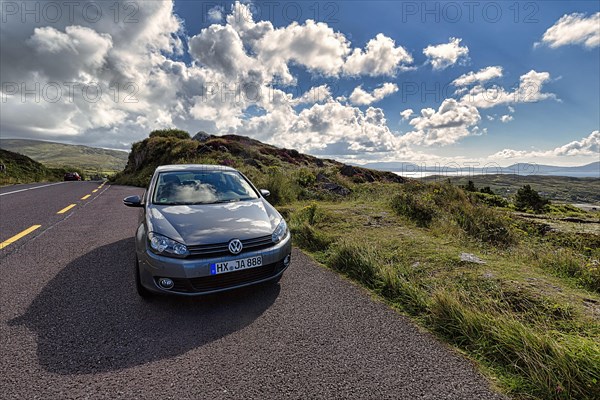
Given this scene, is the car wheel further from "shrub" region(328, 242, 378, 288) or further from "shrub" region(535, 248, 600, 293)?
"shrub" region(535, 248, 600, 293)

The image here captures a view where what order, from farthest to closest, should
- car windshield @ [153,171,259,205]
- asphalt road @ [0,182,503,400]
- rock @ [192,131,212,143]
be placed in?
rock @ [192,131,212,143] → car windshield @ [153,171,259,205] → asphalt road @ [0,182,503,400]

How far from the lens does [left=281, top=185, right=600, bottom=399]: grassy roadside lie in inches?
80.1

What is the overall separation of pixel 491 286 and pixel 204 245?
10.7ft

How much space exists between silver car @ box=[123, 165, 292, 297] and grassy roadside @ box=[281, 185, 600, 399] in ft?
4.74

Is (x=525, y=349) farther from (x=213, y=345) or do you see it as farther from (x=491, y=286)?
(x=213, y=345)

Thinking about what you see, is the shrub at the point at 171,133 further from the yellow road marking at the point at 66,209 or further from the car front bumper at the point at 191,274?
the car front bumper at the point at 191,274

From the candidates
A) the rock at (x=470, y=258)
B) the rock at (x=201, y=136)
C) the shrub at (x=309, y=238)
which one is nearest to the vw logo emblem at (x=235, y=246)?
the shrub at (x=309, y=238)

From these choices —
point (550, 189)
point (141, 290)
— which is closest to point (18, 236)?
point (141, 290)

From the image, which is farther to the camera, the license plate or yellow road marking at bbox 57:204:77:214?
yellow road marking at bbox 57:204:77:214

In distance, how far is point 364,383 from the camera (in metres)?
2.04

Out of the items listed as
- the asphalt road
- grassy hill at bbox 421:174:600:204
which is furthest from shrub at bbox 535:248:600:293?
grassy hill at bbox 421:174:600:204

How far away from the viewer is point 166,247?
2906mm

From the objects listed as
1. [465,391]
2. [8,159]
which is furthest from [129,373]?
[8,159]

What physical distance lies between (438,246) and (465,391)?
2.90 m
